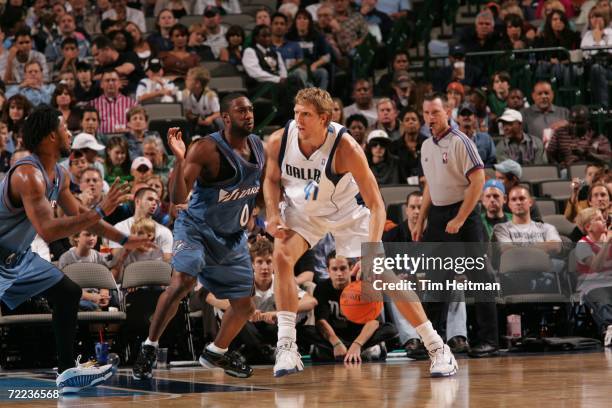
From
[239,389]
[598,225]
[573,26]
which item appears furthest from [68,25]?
[239,389]

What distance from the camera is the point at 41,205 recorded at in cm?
691

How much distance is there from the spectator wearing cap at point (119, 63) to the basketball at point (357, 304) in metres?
6.64

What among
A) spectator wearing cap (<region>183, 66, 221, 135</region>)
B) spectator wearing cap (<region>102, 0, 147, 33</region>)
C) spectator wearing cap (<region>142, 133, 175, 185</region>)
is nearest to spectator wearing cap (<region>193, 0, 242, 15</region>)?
spectator wearing cap (<region>102, 0, 147, 33</region>)

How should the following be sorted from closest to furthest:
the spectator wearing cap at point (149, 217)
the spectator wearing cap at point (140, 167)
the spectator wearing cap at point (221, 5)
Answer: the spectator wearing cap at point (149, 217) → the spectator wearing cap at point (140, 167) → the spectator wearing cap at point (221, 5)

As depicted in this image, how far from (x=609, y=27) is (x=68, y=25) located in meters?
7.50

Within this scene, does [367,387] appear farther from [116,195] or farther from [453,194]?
[453,194]

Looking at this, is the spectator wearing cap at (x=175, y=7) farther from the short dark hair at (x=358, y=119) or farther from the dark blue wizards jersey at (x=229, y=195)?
the dark blue wizards jersey at (x=229, y=195)

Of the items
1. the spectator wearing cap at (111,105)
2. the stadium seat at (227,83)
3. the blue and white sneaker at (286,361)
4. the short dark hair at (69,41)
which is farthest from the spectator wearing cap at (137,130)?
the blue and white sneaker at (286,361)

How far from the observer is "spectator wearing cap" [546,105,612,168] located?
13.9 meters

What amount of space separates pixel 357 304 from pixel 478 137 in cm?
430

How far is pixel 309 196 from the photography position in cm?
825

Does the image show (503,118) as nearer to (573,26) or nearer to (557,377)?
(573,26)

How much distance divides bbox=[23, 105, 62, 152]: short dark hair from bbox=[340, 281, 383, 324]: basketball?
3.12 metres

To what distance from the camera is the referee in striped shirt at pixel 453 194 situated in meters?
9.70
